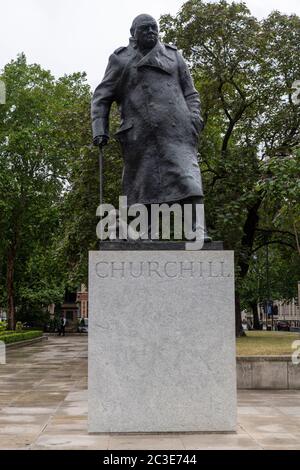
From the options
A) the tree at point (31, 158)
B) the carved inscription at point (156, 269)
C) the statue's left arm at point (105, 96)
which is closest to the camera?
the carved inscription at point (156, 269)

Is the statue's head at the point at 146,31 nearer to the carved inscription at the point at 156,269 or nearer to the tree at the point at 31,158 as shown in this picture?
the carved inscription at the point at 156,269

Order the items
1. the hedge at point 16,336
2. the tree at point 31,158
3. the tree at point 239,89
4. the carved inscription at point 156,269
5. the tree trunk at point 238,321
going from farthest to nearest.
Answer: the tree at point 31,158 < the hedge at point 16,336 < the tree trunk at point 238,321 < the tree at point 239,89 < the carved inscription at point 156,269

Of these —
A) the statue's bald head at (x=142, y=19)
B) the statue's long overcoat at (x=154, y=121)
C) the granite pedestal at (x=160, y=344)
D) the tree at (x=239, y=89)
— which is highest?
the tree at (x=239, y=89)

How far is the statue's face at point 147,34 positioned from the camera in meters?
8.75

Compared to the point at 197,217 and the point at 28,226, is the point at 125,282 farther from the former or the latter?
the point at 28,226

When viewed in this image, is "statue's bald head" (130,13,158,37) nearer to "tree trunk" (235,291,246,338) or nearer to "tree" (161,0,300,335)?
"tree" (161,0,300,335)

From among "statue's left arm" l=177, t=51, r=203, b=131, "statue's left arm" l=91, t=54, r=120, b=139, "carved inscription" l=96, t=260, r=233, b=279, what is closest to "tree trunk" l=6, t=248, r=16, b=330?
"statue's left arm" l=91, t=54, r=120, b=139

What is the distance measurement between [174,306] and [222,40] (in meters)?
16.8

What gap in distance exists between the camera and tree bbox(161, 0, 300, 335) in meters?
22.5

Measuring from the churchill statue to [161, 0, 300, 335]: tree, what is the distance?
12360mm

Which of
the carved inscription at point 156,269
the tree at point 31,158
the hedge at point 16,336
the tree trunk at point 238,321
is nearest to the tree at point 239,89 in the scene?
the tree trunk at point 238,321

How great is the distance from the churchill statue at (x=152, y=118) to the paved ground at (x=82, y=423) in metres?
2.81

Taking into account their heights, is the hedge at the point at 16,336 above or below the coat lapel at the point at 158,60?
below
